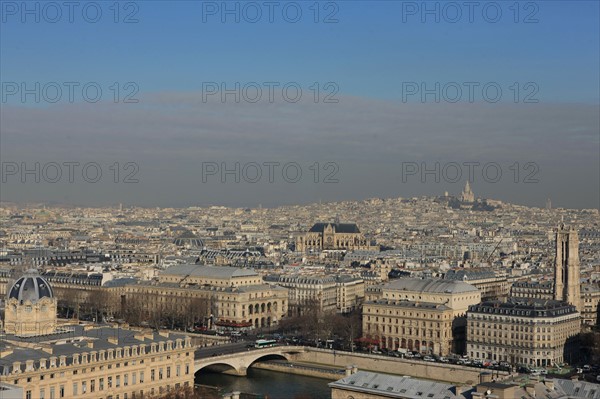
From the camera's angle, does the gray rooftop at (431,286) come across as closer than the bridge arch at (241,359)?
No

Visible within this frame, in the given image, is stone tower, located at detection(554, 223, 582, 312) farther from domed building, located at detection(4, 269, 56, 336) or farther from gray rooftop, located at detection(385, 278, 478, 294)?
domed building, located at detection(4, 269, 56, 336)

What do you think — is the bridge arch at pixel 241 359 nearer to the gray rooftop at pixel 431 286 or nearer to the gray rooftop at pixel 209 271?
the gray rooftop at pixel 431 286

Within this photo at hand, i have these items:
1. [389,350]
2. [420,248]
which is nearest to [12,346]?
[389,350]

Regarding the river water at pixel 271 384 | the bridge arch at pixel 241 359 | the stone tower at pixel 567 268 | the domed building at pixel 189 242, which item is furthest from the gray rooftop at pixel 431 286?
the domed building at pixel 189 242

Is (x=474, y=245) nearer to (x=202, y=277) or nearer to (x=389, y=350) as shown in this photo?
(x=202, y=277)

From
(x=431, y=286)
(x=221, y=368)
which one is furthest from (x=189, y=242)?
(x=221, y=368)

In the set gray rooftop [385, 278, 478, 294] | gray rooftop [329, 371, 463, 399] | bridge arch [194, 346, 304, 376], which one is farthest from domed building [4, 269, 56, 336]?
gray rooftop [385, 278, 478, 294]
